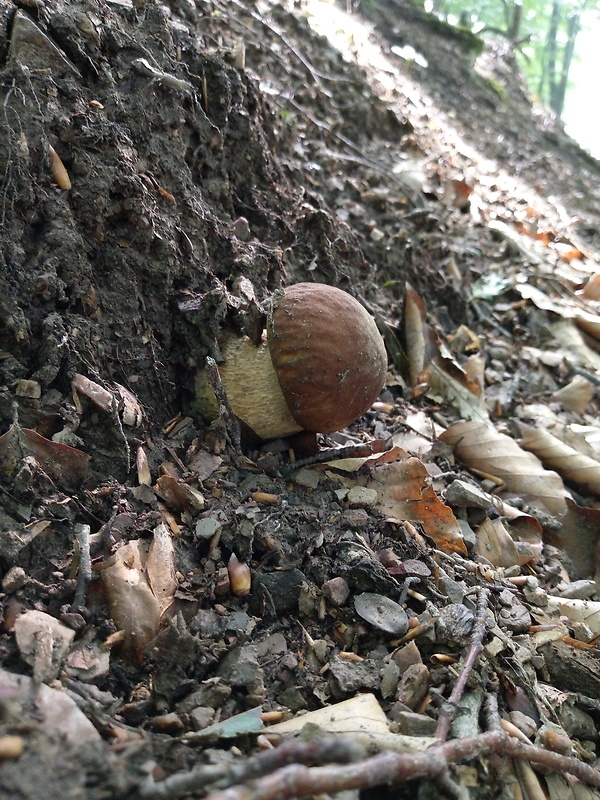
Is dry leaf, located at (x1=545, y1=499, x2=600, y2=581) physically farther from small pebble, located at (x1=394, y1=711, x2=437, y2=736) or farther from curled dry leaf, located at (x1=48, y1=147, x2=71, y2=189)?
curled dry leaf, located at (x1=48, y1=147, x2=71, y2=189)

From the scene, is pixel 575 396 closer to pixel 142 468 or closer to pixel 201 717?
pixel 142 468

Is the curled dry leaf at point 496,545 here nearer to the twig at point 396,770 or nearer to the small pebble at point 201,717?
the twig at point 396,770

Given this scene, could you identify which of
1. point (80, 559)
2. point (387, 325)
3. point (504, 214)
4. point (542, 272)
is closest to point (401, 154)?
point (504, 214)

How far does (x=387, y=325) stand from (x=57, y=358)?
1855mm

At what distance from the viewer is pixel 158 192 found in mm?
2273

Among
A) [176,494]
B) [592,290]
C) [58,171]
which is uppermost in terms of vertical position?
[592,290]

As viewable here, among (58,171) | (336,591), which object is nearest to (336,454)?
(336,591)

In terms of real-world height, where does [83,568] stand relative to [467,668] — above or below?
below

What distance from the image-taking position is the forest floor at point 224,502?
133cm

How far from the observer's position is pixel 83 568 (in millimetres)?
1575

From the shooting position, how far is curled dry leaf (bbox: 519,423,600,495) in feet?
9.34

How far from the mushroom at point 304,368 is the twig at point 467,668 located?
0.79 metres

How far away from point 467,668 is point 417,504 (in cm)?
69

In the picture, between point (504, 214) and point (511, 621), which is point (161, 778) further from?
point (504, 214)
